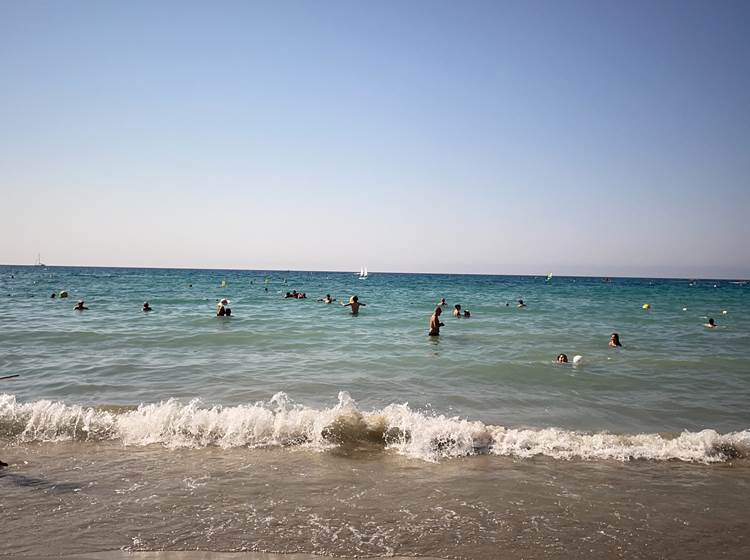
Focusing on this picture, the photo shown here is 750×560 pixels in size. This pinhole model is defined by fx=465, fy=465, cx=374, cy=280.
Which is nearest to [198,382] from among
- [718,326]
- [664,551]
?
[664,551]

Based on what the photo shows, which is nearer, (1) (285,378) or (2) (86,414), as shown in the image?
(2) (86,414)

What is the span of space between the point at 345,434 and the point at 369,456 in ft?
2.86

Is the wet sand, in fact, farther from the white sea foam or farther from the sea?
the white sea foam

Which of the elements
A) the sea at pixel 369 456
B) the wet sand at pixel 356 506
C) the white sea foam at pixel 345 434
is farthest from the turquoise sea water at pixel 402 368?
the wet sand at pixel 356 506

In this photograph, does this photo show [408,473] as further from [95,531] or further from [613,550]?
[95,531]

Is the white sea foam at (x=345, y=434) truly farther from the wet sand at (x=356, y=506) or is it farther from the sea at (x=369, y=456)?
the wet sand at (x=356, y=506)

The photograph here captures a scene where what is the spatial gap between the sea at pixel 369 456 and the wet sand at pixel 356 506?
0.03m

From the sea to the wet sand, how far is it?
26 mm

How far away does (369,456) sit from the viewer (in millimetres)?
6859

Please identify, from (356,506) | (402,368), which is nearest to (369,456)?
(356,506)

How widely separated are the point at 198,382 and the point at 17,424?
3866 millimetres

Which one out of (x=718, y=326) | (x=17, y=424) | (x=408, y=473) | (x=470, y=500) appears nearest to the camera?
(x=470, y=500)

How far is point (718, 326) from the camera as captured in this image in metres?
25.9

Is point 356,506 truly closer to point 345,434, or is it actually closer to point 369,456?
point 369,456
